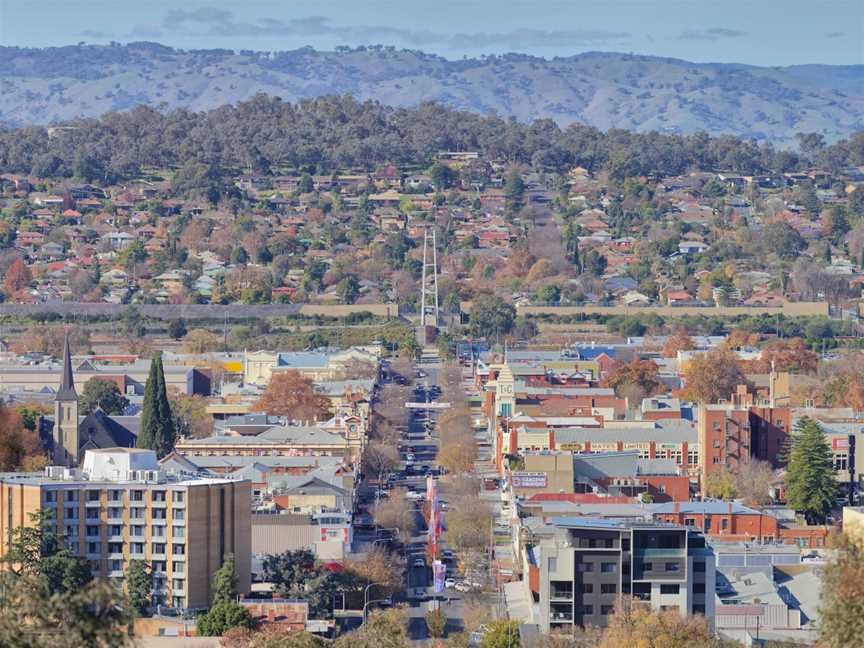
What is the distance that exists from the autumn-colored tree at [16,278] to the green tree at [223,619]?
181 feet

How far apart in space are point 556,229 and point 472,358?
3220 cm

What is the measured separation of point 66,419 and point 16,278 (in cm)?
3918

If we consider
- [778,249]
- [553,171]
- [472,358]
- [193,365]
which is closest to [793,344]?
[472,358]

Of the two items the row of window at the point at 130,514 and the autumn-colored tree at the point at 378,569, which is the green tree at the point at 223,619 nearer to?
the row of window at the point at 130,514

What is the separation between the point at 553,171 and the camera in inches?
4513

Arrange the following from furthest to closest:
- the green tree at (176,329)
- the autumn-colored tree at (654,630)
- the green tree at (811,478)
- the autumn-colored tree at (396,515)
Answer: the green tree at (176,329)
the green tree at (811,478)
the autumn-colored tree at (396,515)
the autumn-colored tree at (654,630)

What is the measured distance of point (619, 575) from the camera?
2816cm

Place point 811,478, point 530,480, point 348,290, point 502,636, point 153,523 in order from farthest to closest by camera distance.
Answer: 1. point 348,290
2. point 811,478
3. point 530,480
4. point 153,523
5. point 502,636

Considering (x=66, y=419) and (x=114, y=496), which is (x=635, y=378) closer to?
(x=66, y=419)

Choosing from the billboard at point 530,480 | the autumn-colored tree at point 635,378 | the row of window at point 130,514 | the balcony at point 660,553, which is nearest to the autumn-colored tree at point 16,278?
the autumn-colored tree at point 635,378

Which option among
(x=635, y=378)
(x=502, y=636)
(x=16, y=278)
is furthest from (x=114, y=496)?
(x=16, y=278)

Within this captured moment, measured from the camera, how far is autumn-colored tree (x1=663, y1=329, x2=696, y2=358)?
66938 millimetres

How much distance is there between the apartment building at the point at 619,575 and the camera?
28031mm

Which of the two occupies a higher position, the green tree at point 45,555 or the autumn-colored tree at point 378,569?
the green tree at point 45,555
